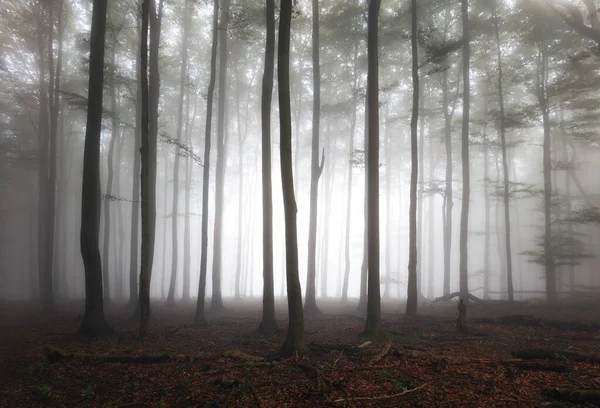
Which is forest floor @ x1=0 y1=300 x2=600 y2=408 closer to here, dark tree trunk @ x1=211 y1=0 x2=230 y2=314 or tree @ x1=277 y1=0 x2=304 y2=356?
tree @ x1=277 y1=0 x2=304 y2=356

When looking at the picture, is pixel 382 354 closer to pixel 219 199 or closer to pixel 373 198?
pixel 373 198

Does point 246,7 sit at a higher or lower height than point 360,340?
higher

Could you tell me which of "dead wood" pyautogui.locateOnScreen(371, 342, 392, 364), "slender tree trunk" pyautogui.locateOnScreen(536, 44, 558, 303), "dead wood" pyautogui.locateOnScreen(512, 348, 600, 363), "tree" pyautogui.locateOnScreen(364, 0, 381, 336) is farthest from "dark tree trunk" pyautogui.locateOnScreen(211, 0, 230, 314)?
"slender tree trunk" pyautogui.locateOnScreen(536, 44, 558, 303)

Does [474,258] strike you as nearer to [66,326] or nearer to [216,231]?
[216,231]

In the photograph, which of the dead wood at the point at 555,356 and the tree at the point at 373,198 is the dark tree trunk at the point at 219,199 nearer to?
the tree at the point at 373,198

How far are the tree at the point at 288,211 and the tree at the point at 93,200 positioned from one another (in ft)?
21.6

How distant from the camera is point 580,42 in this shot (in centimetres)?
1645

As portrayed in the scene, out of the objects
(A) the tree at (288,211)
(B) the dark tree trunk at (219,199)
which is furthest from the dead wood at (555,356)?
(B) the dark tree trunk at (219,199)

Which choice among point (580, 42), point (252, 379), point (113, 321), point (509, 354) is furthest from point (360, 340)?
point (580, 42)

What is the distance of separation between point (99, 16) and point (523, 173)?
45.9 m

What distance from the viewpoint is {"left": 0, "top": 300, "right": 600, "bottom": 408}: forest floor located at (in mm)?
5336

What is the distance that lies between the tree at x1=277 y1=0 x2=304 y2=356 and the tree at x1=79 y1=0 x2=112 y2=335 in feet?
21.6

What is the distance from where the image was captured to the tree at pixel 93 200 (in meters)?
10.3

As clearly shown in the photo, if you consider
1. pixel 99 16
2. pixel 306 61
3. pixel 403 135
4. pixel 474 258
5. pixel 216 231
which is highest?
pixel 306 61
